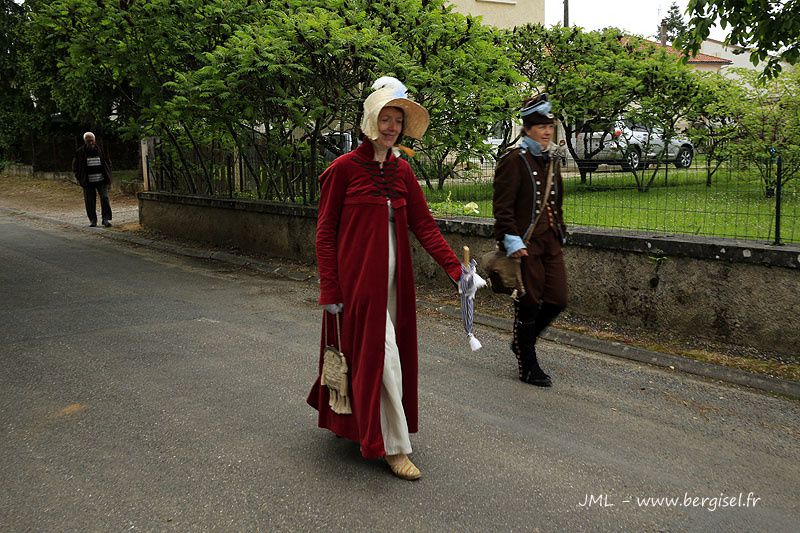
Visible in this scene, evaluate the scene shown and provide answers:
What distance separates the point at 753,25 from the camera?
24.5 feet

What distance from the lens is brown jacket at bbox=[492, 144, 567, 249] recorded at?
5098mm

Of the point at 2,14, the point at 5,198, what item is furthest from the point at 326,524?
the point at 2,14

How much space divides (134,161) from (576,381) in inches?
1010

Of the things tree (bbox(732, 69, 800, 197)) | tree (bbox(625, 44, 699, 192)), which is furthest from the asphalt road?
tree (bbox(625, 44, 699, 192))

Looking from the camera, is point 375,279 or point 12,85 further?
point 12,85

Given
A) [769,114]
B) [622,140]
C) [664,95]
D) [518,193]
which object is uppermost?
[664,95]

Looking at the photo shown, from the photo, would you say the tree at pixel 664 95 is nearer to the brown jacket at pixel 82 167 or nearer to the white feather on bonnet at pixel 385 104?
the white feather on bonnet at pixel 385 104

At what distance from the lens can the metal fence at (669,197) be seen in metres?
6.12

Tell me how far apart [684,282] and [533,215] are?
73.9 inches

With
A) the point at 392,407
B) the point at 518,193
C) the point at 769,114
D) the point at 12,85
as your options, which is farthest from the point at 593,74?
the point at 12,85

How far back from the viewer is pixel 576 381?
5.48 m

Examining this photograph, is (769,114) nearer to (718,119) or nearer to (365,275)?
(718,119)

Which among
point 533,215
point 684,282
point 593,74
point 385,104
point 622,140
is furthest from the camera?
point 593,74

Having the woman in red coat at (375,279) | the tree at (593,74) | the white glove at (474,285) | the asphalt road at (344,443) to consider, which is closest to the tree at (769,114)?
the tree at (593,74)
